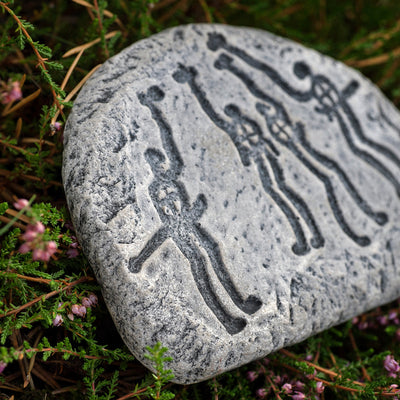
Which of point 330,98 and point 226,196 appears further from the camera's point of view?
point 330,98

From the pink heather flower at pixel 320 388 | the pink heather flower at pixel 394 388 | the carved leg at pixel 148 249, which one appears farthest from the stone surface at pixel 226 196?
the pink heather flower at pixel 394 388

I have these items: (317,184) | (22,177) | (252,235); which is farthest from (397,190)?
(22,177)

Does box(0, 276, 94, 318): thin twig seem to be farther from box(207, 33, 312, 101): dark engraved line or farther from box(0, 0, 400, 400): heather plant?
box(207, 33, 312, 101): dark engraved line

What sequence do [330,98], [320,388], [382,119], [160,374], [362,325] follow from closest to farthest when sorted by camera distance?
[160,374] → [320,388] → [362,325] → [330,98] → [382,119]

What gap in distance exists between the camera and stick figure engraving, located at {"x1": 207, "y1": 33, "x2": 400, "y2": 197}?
2174 millimetres

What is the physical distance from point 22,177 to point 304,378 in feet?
4.76

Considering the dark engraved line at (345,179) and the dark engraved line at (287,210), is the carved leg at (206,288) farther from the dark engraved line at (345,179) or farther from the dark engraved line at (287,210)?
the dark engraved line at (345,179)

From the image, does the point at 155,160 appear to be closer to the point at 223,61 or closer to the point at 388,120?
the point at 223,61

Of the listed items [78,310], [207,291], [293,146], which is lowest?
[78,310]

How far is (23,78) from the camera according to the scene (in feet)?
6.06

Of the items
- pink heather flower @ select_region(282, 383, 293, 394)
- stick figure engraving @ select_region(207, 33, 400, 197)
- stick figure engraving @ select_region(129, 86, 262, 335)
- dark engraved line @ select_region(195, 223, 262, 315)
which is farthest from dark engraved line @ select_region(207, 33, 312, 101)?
pink heather flower @ select_region(282, 383, 293, 394)

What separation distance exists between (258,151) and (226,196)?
323 mm

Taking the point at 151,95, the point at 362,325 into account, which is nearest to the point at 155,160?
the point at 151,95

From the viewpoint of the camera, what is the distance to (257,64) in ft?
7.14
